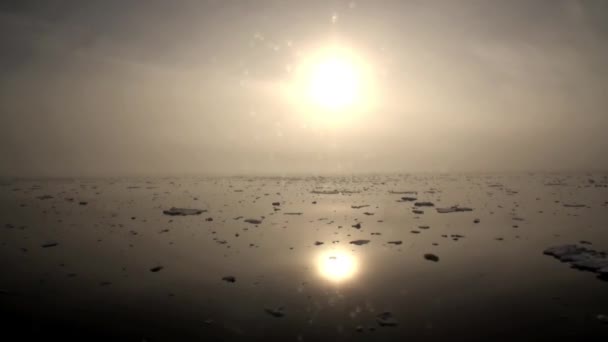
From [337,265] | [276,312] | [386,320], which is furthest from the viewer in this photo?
[337,265]

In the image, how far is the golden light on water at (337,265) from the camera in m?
7.88

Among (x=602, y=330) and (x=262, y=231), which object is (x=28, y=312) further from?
(x=602, y=330)

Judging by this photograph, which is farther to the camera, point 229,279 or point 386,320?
point 229,279

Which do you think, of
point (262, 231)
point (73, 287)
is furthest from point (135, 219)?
point (73, 287)

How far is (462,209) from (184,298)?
15132 mm

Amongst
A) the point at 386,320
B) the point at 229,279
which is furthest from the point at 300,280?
the point at 386,320

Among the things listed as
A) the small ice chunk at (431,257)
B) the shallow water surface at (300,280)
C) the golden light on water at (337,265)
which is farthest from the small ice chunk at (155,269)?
the small ice chunk at (431,257)

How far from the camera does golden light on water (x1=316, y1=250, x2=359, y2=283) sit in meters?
7.88

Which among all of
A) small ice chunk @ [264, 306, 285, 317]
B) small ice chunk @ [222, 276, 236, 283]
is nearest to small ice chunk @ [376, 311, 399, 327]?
small ice chunk @ [264, 306, 285, 317]

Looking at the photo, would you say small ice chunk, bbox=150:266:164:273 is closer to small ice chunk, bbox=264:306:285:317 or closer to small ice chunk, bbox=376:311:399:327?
small ice chunk, bbox=264:306:285:317

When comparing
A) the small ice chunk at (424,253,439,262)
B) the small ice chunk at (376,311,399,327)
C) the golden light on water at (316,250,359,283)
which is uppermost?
the small ice chunk at (424,253,439,262)

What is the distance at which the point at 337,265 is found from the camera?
8727 mm

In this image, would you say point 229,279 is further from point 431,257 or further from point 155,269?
point 431,257

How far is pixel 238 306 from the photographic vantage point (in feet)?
20.6
